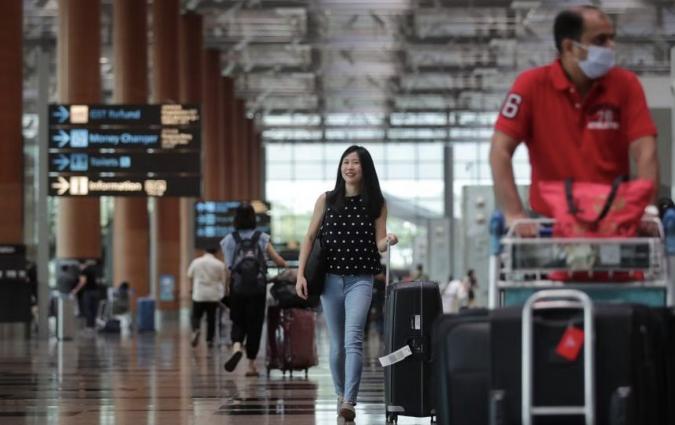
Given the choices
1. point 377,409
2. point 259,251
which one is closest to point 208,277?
point 259,251

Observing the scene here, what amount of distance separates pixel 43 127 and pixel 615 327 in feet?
80.1

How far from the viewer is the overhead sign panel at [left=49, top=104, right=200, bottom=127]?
29547 millimetres

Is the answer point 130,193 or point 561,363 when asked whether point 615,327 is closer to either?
point 561,363

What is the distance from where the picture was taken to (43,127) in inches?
1151

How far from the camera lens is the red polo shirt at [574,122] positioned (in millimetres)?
6422

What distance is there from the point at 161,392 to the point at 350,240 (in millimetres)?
4367

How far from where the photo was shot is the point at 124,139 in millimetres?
29797

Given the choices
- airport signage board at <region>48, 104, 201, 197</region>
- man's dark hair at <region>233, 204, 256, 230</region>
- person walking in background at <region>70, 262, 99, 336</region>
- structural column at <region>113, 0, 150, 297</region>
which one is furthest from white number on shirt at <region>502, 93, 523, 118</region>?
structural column at <region>113, 0, 150, 297</region>

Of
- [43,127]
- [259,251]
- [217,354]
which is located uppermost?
[43,127]

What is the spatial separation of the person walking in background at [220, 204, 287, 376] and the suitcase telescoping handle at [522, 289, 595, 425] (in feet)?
33.8

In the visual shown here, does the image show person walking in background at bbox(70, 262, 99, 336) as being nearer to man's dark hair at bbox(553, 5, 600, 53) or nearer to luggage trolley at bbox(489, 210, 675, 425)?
man's dark hair at bbox(553, 5, 600, 53)

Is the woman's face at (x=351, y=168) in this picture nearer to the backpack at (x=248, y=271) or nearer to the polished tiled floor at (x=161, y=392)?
the polished tiled floor at (x=161, y=392)

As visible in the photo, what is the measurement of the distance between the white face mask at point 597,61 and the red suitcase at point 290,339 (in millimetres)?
9940

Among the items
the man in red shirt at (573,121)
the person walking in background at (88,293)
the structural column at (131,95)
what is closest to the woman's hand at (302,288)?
the man in red shirt at (573,121)
